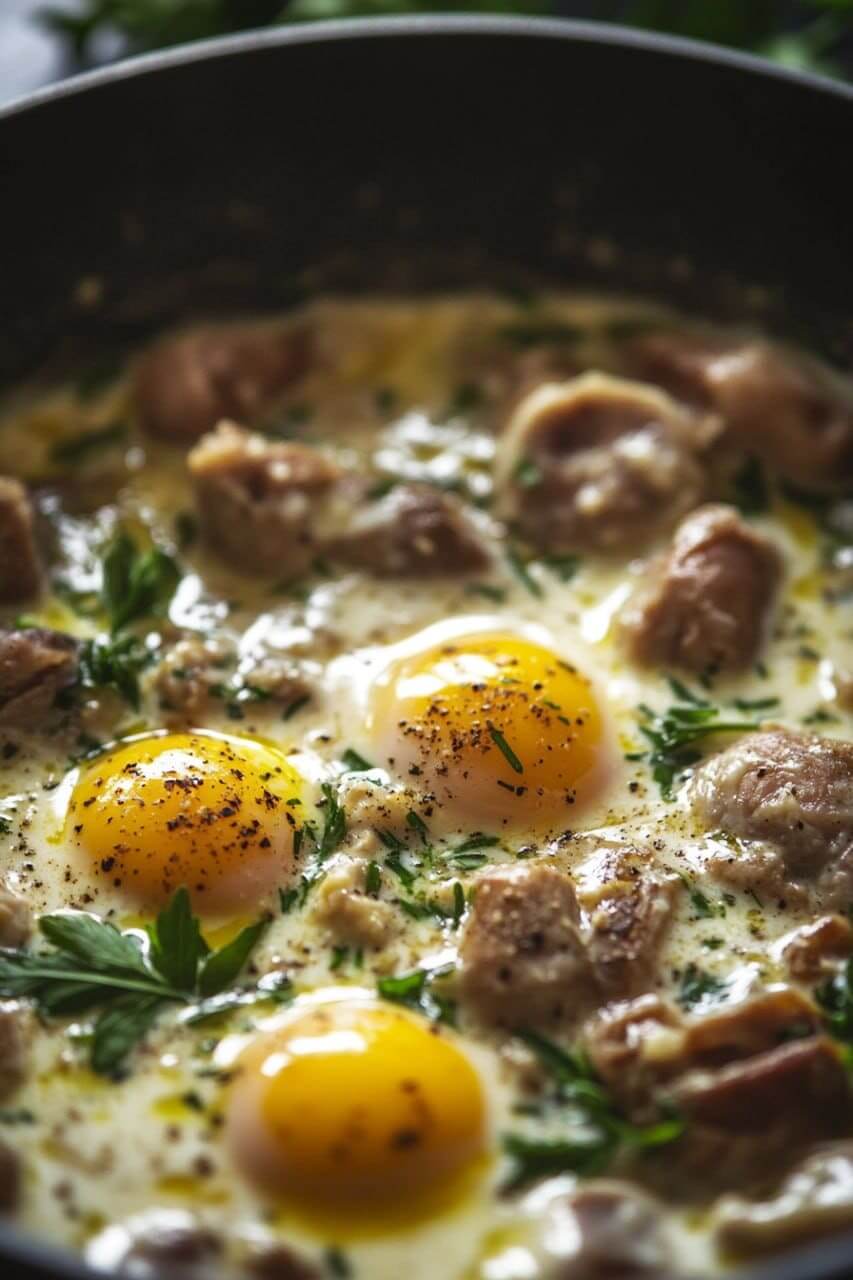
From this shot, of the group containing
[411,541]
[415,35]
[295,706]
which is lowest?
[295,706]

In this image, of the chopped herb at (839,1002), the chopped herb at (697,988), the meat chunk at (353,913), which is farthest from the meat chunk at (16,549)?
the chopped herb at (839,1002)

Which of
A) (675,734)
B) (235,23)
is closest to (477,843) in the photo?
Result: (675,734)

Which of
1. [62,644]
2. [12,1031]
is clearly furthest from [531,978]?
[62,644]

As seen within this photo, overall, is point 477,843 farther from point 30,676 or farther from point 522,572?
point 30,676

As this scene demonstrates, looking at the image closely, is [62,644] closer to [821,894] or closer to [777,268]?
[821,894]

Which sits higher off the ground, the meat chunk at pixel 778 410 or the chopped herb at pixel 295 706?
the meat chunk at pixel 778 410

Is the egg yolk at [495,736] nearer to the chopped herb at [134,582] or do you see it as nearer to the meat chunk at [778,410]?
the chopped herb at [134,582]
